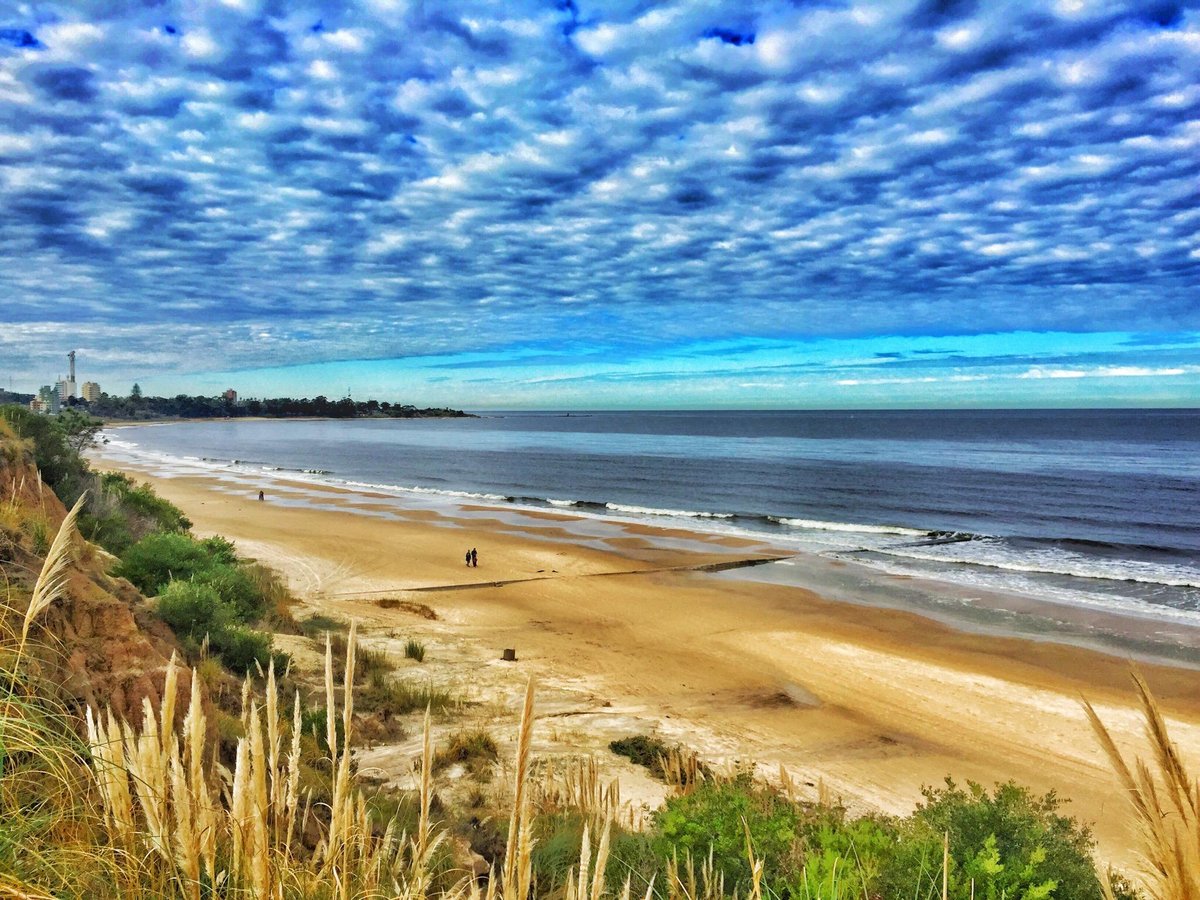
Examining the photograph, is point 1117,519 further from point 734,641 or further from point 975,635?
point 734,641

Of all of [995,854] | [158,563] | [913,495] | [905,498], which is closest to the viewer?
[995,854]

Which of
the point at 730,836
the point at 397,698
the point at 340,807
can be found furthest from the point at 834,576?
the point at 340,807

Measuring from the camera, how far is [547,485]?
170ft

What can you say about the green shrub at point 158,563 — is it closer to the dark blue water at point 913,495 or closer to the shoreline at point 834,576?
the shoreline at point 834,576

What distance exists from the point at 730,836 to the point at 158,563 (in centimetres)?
1058

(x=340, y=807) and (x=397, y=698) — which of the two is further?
(x=397, y=698)

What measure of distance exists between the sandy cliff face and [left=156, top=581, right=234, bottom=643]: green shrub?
2.65ft

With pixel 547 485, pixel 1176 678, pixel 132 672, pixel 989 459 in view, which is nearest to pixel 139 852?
pixel 132 672

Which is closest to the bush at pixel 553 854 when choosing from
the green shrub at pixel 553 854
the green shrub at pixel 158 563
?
the green shrub at pixel 553 854

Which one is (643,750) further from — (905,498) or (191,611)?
A: (905,498)

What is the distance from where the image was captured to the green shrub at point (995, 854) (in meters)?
3.99

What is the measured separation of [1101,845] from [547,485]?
145 feet

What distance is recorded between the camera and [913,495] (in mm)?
44469

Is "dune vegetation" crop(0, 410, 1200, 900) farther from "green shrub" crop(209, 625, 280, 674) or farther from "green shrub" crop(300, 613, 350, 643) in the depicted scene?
"green shrub" crop(300, 613, 350, 643)
